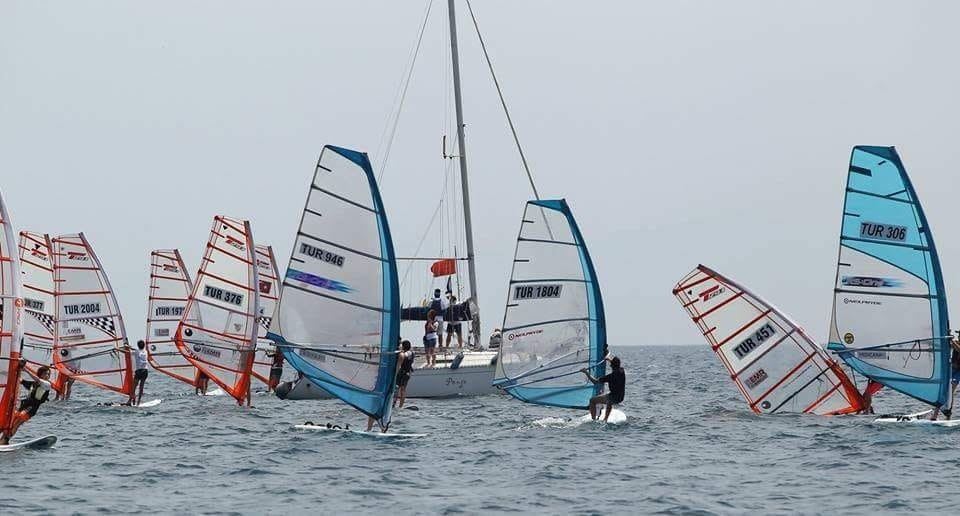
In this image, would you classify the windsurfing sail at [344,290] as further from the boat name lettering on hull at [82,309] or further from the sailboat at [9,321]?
the boat name lettering on hull at [82,309]

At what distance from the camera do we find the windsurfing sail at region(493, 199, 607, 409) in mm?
23078

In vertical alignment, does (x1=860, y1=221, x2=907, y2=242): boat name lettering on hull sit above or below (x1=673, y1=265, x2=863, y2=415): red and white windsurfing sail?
above

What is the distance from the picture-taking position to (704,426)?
23.0 metres

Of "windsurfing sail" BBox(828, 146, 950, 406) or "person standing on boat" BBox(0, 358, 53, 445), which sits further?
"windsurfing sail" BBox(828, 146, 950, 406)

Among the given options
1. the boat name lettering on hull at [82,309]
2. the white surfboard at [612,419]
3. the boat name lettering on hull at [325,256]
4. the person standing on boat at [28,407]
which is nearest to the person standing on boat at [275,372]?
the boat name lettering on hull at [82,309]

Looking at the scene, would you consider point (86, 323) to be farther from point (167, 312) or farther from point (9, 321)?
point (9, 321)

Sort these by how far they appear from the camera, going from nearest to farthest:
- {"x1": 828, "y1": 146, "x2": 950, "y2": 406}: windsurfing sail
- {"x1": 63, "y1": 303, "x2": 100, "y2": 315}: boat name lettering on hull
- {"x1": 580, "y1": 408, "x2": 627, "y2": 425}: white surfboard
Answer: {"x1": 828, "y1": 146, "x2": 950, "y2": 406}: windsurfing sail < {"x1": 580, "y1": 408, "x2": 627, "y2": 425}: white surfboard < {"x1": 63, "y1": 303, "x2": 100, "y2": 315}: boat name lettering on hull

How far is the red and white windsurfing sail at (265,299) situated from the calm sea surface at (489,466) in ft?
27.6

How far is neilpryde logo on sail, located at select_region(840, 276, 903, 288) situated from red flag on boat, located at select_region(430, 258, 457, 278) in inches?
534

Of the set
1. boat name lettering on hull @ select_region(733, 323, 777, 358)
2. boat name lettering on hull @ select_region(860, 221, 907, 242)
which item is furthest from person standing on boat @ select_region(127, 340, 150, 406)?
boat name lettering on hull @ select_region(860, 221, 907, 242)

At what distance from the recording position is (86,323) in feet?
95.7

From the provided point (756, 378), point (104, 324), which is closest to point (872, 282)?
point (756, 378)

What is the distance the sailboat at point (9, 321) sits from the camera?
1744cm

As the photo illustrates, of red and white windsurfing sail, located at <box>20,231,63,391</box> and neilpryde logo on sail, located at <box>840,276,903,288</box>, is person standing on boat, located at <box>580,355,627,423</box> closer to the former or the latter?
neilpryde logo on sail, located at <box>840,276,903,288</box>
